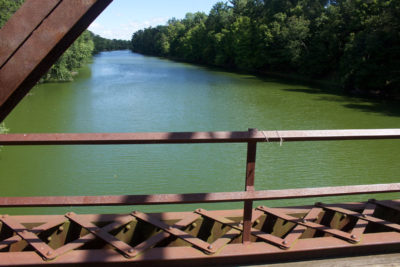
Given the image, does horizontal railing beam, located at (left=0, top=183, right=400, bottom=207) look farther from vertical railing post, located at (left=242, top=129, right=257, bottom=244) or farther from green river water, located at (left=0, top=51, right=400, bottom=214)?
green river water, located at (left=0, top=51, right=400, bottom=214)

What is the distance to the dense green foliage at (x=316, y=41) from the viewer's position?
22.1 meters

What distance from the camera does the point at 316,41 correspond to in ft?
104

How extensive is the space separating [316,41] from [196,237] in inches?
1280

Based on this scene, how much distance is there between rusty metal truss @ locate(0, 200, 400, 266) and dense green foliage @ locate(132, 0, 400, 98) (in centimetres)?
2180

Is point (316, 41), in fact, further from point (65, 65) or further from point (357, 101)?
point (65, 65)

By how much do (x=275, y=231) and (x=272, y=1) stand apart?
4574 cm

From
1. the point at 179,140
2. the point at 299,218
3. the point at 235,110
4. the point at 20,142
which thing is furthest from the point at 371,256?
the point at 235,110

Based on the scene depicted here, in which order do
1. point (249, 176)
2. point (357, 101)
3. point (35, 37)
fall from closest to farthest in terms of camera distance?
point (35, 37), point (249, 176), point (357, 101)

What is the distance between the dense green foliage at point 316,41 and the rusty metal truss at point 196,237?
71.5 feet

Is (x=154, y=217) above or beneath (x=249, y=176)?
beneath

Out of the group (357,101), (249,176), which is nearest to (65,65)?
(357,101)

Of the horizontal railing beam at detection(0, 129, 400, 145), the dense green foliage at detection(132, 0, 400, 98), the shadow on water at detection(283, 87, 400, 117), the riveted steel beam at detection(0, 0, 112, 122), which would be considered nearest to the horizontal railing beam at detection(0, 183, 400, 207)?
the horizontal railing beam at detection(0, 129, 400, 145)

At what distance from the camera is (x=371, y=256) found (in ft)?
6.73

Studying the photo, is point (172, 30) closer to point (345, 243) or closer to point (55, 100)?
point (55, 100)
